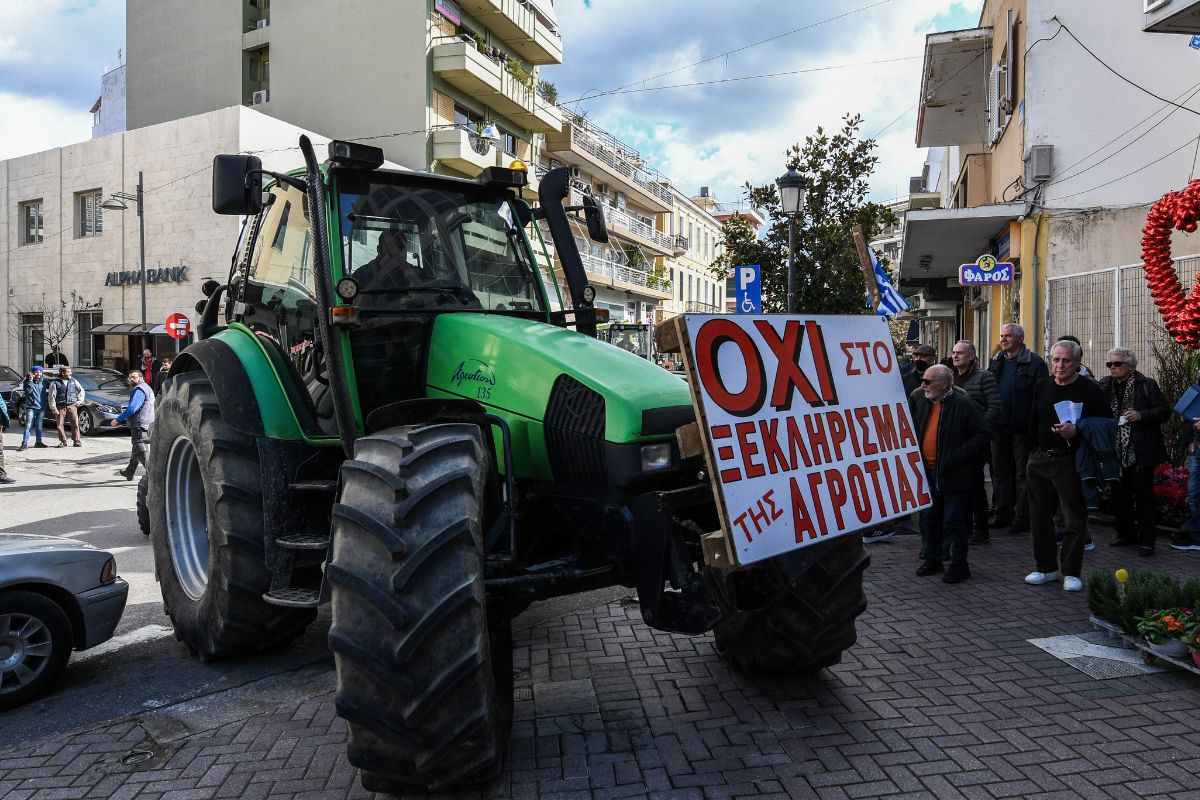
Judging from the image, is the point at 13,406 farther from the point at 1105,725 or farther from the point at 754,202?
the point at 1105,725

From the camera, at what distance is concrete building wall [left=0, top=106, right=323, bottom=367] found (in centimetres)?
2484

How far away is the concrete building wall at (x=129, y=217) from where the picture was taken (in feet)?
81.5

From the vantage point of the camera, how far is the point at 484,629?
9.97 feet

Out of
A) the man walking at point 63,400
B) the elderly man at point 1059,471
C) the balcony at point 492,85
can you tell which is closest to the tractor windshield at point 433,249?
the elderly man at point 1059,471

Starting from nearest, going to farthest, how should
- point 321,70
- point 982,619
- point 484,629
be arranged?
point 484,629, point 982,619, point 321,70

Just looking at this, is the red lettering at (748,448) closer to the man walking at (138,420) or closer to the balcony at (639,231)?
the man walking at (138,420)

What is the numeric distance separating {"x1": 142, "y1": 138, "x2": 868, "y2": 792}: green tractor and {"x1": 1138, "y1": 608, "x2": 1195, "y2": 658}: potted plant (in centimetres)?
179

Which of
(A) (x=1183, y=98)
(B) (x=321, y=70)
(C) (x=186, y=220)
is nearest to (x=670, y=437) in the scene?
(A) (x=1183, y=98)

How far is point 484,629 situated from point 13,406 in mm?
23248

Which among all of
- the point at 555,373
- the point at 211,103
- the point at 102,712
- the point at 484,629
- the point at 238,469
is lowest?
the point at 102,712

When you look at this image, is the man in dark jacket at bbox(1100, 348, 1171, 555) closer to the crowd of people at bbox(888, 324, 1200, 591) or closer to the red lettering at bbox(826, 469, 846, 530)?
the crowd of people at bbox(888, 324, 1200, 591)

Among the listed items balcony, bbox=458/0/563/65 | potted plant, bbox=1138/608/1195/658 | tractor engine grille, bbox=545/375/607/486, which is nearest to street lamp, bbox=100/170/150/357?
balcony, bbox=458/0/563/65

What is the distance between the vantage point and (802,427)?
376 cm

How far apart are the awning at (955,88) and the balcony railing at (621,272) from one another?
58.1ft
